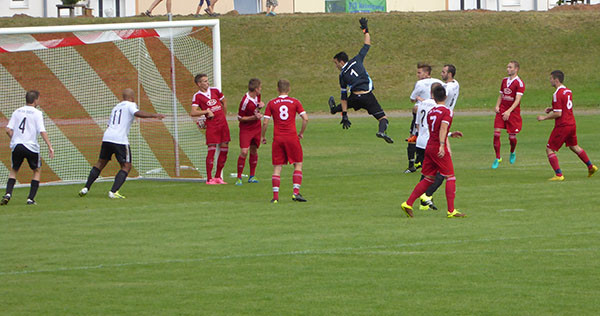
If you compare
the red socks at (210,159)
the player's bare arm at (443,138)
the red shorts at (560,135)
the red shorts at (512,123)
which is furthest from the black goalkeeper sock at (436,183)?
the red shorts at (512,123)

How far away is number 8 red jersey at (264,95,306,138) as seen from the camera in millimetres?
14570

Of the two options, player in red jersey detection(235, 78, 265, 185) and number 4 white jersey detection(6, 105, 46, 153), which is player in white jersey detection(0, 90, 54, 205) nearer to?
number 4 white jersey detection(6, 105, 46, 153)

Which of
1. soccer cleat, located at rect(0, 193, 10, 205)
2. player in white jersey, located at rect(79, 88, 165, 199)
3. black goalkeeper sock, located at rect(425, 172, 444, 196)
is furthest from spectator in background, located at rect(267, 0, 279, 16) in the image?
black goalkeeper sock, located at rect(425, 172, 444, 196)

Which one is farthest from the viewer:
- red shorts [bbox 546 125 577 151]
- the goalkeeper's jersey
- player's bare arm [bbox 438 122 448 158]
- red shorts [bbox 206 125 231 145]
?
the goalkeeper's jersey

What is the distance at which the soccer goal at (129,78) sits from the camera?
18469 millimetres

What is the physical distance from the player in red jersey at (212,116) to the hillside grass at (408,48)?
26140 millimetres

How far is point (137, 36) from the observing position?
18594 mm

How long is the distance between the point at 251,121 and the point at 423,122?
3.23 m

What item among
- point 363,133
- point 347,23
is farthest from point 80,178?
point 347,23

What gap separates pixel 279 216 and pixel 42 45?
25.5 ft

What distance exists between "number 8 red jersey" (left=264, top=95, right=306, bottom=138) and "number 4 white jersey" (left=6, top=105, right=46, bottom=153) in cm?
362

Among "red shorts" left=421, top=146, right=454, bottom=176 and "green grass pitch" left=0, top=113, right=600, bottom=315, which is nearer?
"green grass pitch" left=0, top=113, right=600, bottom=315

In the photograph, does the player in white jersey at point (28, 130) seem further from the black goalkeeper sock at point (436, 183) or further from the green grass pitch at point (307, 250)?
the black goalkeeper sock at point (436, 183)

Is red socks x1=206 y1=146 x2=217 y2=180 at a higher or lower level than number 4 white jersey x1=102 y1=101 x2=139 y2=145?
lower
